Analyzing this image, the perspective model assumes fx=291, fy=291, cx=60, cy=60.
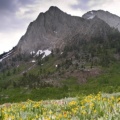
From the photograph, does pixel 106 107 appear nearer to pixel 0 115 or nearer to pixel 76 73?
pixel 0 115

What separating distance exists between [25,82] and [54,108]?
170 metres

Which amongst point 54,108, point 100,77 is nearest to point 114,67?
point 100,77

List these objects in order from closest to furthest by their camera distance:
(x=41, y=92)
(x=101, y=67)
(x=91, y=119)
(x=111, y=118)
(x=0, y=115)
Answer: (x=111, y=118), (x=91, y=119), (x=0, y=115), (x=41, y=92), (x=101, y=67)

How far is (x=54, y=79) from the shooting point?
17888 cm

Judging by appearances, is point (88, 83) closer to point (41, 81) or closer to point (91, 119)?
point (41, 81)

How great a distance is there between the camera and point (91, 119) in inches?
377

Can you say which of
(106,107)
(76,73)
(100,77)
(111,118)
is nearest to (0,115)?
(106,107)

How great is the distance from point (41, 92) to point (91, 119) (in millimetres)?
130007

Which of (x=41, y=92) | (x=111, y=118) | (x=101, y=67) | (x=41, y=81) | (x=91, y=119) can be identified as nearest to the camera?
(x=111, y=118)

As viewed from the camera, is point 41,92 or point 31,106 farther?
point 41,92

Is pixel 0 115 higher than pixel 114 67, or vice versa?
pixel 114 67

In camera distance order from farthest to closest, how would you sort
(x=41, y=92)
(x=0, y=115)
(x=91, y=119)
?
(x=41, y=92), (x=0, y=115), (x=91, y=119)

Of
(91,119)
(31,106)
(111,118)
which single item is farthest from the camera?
(31,106)

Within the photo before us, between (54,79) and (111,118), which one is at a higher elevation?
(54,79)
